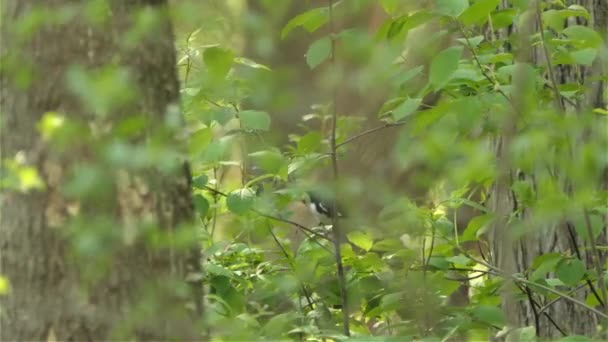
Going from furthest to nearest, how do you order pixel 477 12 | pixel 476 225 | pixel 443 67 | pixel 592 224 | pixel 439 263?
pixel 439 263, pixel 476 225, pixel 592 224, pixel 477 12, pixel 443 67

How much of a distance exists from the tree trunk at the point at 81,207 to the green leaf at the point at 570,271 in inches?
71.3

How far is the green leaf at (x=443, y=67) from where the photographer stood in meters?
3.42

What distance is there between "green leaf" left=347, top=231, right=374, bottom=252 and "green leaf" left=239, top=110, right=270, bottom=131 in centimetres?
67

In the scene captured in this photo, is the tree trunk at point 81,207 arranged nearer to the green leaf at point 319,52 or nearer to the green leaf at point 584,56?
the green leaf at point 319,52

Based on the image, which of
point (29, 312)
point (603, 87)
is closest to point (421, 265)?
point (603, 87)

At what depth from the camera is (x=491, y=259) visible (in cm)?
498

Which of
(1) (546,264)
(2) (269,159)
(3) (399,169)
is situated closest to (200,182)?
(2) (269,159)

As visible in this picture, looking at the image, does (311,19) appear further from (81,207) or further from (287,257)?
(81,207)

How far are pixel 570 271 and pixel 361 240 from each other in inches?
33.3

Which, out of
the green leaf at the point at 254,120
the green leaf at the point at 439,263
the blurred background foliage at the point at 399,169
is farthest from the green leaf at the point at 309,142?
the green leaf at the point at 439,263

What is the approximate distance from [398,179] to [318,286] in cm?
382

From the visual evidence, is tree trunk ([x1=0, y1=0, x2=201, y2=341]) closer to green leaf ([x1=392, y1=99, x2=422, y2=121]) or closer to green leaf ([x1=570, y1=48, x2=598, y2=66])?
green leaf ([x1=392, y1=99, x2=422, y2=121])

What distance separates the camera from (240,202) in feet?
12.8

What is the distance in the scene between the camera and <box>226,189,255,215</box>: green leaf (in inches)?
153
